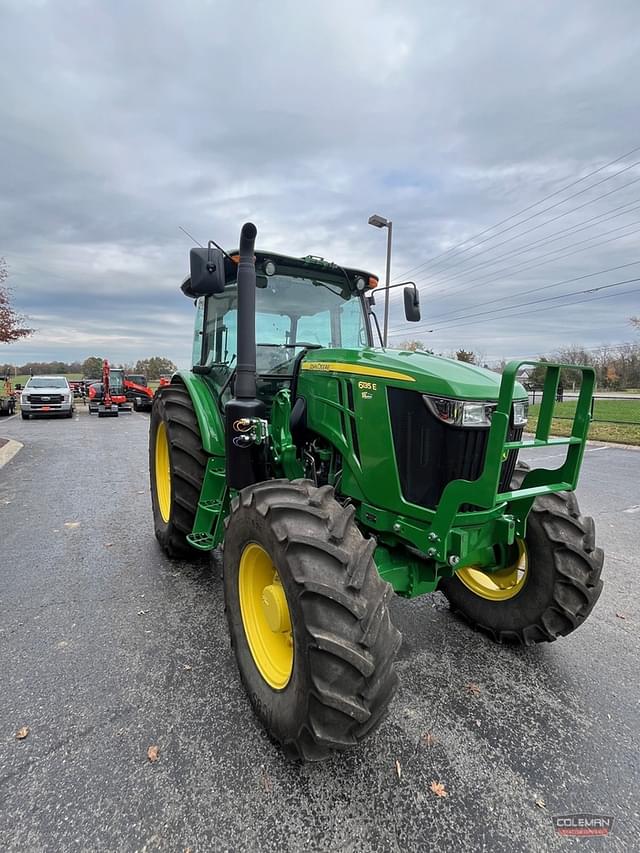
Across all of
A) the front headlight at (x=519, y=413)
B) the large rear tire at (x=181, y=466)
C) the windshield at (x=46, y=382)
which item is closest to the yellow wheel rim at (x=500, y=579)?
the front headlight at (x=519, y=413)

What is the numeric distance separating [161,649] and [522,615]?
2144 millimetres

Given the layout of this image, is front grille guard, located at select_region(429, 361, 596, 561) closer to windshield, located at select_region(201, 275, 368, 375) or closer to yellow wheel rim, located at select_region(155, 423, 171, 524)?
windshield, located at select_region(201, 275, 368, 375)

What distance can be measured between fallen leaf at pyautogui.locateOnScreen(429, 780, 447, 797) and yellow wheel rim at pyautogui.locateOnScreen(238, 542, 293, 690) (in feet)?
2.31

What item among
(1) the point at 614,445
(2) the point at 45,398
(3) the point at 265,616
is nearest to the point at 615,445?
(1) the point at 614,445

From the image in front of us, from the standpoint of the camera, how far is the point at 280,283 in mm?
3367

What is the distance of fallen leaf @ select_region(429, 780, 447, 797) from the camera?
5.98 feet

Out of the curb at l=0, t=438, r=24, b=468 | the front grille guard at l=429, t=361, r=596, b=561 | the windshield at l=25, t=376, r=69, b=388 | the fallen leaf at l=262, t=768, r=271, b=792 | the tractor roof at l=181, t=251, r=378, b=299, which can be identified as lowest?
the curb at l=0, t=438, r=24, b=468

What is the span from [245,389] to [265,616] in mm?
1279

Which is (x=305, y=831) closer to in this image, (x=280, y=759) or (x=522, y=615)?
(x=280, y=759)

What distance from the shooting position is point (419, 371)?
2223 mm

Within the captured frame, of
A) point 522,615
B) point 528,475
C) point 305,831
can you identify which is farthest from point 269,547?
point 522,615

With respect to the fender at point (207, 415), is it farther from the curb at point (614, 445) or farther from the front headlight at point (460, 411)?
the curb at point (614, 445)

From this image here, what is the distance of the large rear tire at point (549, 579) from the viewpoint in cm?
252

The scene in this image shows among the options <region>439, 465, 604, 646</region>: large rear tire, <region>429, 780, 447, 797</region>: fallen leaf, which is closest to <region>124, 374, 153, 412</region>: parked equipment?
<region>439, 465, 604, 646</region>: large rear tire
